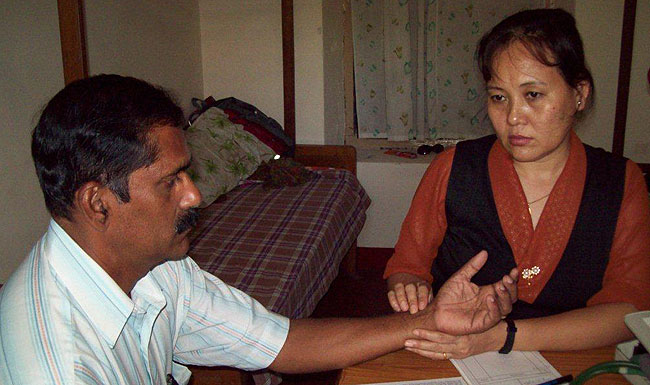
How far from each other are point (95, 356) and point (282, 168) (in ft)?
8.60

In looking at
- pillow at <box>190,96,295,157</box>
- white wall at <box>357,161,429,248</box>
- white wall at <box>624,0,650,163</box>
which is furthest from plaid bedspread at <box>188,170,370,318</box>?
white wall at <box>624,0,650,163</box>

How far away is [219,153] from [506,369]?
7.70ft

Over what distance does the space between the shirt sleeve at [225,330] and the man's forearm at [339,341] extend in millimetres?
34

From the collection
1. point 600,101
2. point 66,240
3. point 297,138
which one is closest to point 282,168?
point 297,138

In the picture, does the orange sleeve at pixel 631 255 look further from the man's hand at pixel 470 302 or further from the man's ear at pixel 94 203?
the man's ear at pixel 94 203

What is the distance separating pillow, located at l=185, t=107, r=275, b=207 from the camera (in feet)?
9.51

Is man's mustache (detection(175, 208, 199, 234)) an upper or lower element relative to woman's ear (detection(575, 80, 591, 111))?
lower

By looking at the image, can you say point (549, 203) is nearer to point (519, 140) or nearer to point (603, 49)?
point (519, 140)

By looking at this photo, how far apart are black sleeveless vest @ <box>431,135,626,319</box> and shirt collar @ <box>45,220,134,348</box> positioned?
33.1 inches

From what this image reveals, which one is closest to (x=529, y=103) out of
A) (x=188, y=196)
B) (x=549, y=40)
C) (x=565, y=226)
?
(x=549, y=40)

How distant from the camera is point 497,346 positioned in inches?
43.0

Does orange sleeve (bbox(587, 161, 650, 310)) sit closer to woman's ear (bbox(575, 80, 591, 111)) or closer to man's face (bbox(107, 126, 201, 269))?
woman's ear (bbox(575, 80, 591, 111))

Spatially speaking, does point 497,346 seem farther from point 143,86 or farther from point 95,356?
point 143,86

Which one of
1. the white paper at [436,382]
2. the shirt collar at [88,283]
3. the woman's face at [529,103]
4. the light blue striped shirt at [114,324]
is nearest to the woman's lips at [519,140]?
the woman's face at [529,103]
